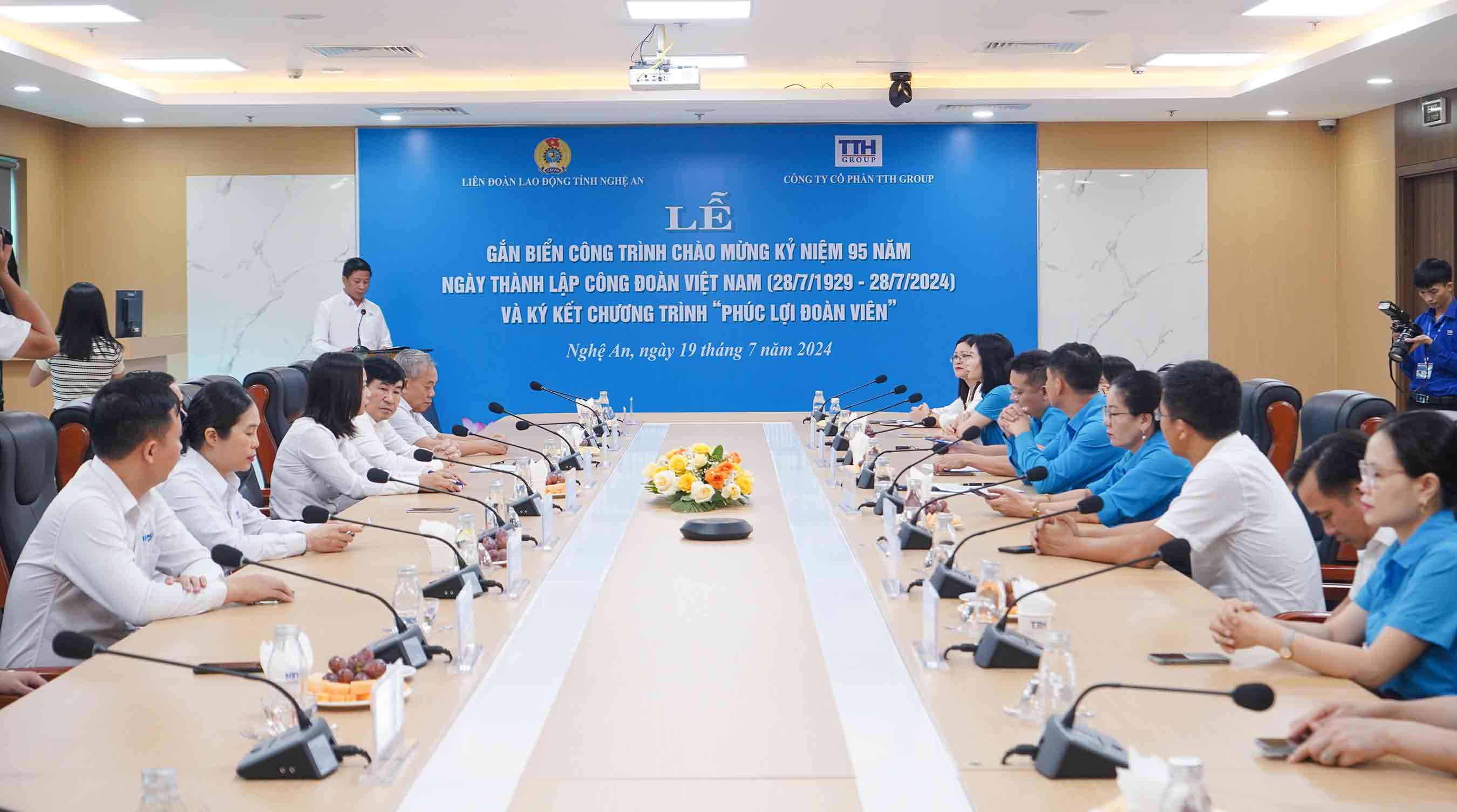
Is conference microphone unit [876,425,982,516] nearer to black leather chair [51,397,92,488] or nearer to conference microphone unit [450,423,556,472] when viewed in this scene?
conference microphone unit [450,423,556,472]

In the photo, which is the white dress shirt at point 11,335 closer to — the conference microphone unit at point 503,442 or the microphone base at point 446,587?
the conference microphone unit at point 503,442

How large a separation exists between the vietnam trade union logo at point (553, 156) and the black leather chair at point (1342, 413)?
6508 mm

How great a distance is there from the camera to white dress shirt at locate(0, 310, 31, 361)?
5023 mm

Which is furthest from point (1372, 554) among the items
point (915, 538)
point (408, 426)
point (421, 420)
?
point (421, 420)

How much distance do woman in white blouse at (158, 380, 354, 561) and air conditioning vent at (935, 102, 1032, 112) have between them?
21.4ft

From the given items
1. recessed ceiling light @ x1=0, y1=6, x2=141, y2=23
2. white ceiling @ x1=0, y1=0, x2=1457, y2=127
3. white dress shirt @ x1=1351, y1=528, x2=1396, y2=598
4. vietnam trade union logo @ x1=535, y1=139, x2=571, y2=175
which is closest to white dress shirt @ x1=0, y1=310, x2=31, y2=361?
white ceiling @ x1=0, y1=0, x2=1457, y2=127

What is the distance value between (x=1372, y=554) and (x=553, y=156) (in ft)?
25.7

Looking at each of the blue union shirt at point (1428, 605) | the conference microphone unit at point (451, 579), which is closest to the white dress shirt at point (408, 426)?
the conference microphone unit at point (451, 579)

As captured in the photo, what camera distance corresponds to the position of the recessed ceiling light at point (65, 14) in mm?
6633

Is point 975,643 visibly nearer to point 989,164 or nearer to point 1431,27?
point 1431,27

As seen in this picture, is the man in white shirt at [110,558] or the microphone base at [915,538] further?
the microphone base at [915,538]

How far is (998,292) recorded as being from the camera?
9.83 meters

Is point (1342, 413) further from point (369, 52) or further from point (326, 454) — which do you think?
point (369, 52)

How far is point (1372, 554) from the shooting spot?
108 inches
